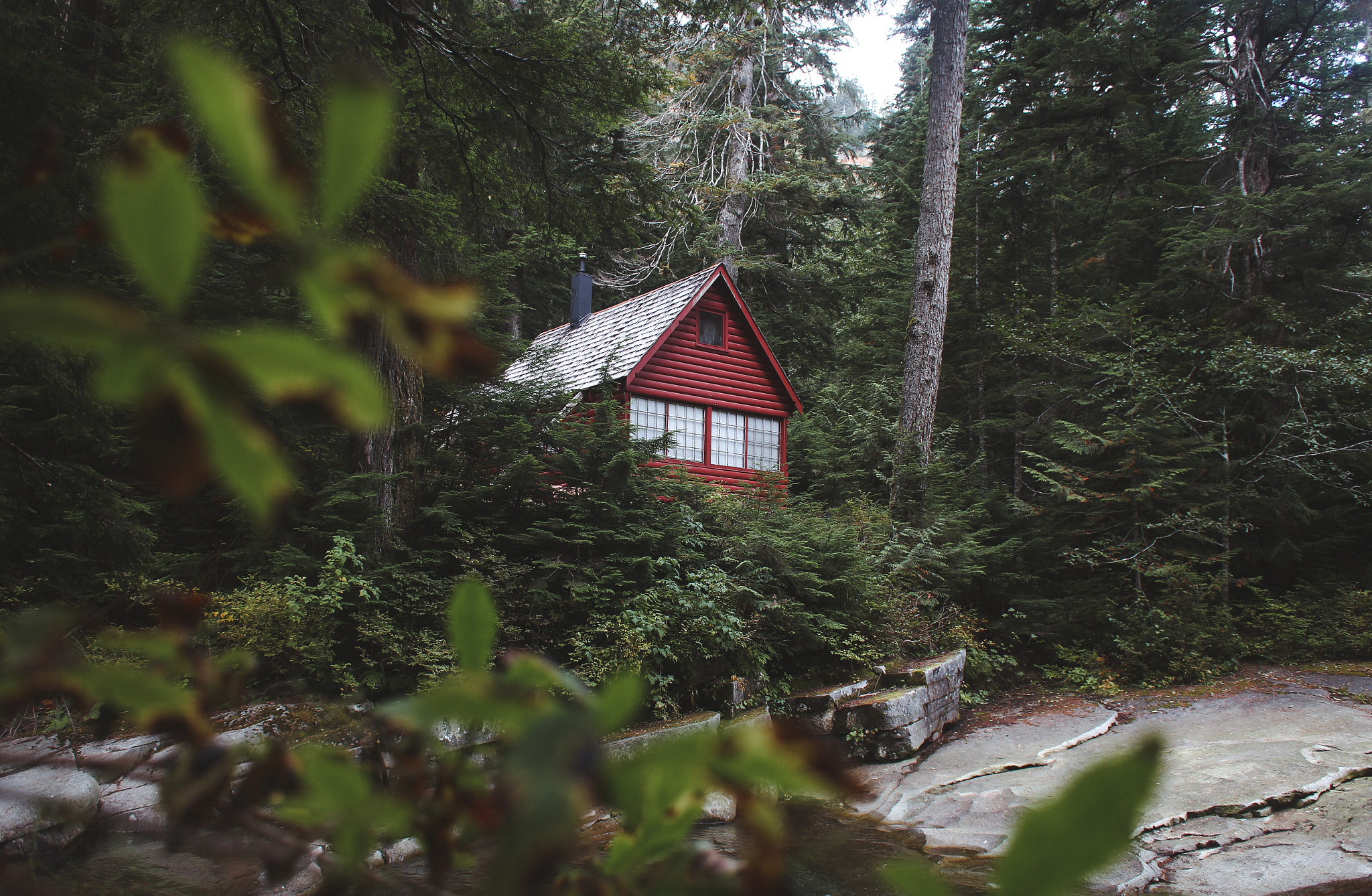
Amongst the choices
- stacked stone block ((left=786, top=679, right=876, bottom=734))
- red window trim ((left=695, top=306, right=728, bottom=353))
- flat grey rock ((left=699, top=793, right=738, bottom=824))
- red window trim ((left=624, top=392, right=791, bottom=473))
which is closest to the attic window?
red window trim ((left=695, top=306, right=728, bottom=353))

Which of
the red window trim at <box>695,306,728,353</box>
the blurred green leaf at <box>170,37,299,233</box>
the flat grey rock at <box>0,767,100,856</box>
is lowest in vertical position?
the flat grey rock at <box>0,767,100,856</box>

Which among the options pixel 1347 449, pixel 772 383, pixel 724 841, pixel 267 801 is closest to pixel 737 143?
pixel 772 383

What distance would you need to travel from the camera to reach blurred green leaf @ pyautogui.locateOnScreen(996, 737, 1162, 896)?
240 millimetres

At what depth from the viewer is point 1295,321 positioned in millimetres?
10070

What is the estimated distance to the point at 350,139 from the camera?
221 mm

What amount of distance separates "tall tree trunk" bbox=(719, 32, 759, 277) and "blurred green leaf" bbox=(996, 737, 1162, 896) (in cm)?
1804

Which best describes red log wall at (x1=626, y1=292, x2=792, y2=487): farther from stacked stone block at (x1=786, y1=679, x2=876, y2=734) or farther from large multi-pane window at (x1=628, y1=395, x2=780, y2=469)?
stacked stone block at (x1=786, y1=679, x2=876, y2=734)

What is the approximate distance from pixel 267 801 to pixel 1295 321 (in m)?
13.0

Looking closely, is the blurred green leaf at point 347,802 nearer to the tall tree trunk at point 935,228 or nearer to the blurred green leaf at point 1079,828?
the blurred green leaf at point 1079,828

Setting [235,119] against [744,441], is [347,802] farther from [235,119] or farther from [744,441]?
[744,441]

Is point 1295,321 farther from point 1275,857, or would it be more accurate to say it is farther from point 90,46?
point 90,46

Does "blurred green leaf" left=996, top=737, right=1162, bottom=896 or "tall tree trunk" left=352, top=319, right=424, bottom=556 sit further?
"tall tree trunk" left=352, top=319, right=424, bottom=556

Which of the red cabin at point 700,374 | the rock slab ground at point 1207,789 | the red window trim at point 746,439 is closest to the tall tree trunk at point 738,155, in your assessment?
the red cabin at point 700,374

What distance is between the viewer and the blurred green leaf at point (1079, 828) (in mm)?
240
